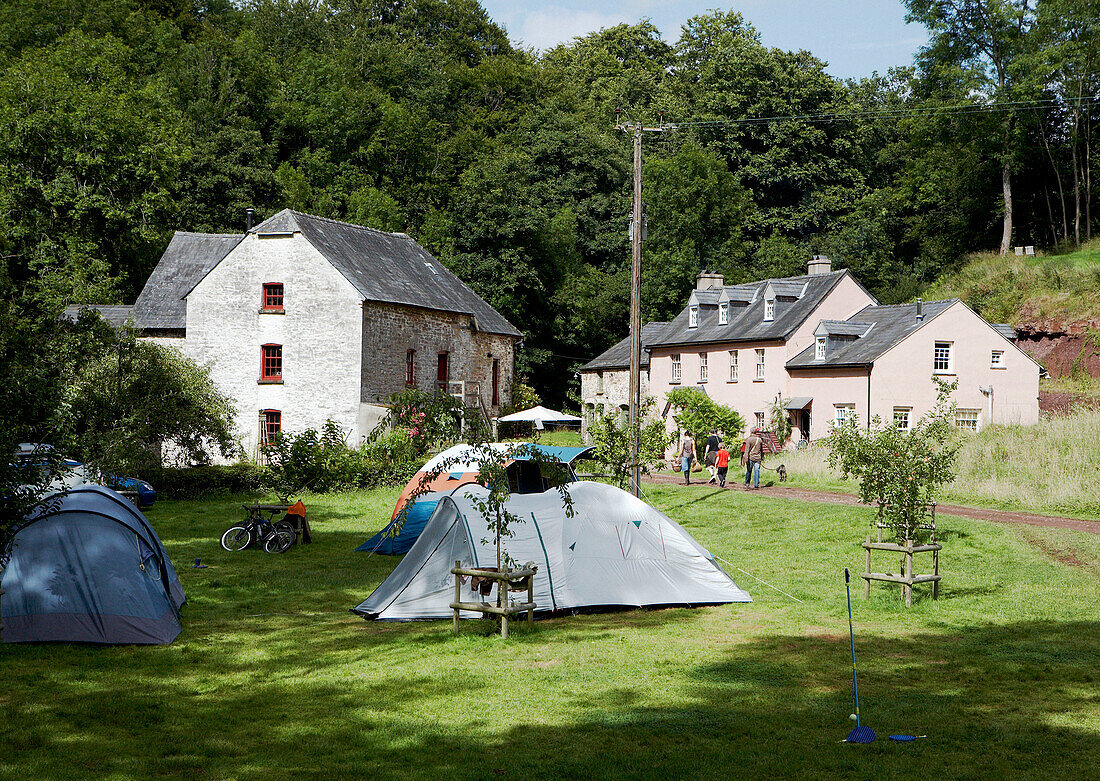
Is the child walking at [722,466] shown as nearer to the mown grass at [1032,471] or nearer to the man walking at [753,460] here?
the man walking at [753,460]

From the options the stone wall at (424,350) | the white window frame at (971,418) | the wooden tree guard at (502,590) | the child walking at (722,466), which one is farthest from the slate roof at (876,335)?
the wooden tree guard at (502,590)

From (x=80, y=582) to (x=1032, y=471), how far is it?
21.9 meters

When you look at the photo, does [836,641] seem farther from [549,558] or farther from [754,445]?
[754,445]

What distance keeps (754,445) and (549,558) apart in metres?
16.0

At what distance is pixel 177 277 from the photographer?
134ft

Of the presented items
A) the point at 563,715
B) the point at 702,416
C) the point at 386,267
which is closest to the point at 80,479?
the point at 563,715

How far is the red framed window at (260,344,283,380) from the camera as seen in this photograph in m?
35.6

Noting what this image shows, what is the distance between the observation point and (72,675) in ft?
33.9

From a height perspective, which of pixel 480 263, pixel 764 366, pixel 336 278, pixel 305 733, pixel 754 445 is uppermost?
pixel 480 263

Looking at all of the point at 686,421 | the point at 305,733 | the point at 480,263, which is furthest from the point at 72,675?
the point at 480,263

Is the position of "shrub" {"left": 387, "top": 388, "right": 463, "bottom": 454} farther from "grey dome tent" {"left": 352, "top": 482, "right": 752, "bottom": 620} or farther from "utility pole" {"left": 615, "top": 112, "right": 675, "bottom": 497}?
"grey dome tent" {"left": 352, "top": 482, "right": 752, "bottom": 620}

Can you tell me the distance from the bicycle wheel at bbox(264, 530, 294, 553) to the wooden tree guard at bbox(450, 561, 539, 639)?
25.3 ft

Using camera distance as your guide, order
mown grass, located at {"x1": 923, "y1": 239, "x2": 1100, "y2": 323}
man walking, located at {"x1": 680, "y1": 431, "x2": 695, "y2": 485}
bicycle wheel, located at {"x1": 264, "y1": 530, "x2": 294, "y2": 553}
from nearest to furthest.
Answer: bicycle wheel, located at {"x1": 264, "y1": 530, "x2": 294, "y2": 553} < man walking, located at {"x1": 680, "y1": 431, "x2": 695, "y2": 485} < mown grass, located at {"x1": 923, "y1": 239, "x2": 1100, "y2": 323}

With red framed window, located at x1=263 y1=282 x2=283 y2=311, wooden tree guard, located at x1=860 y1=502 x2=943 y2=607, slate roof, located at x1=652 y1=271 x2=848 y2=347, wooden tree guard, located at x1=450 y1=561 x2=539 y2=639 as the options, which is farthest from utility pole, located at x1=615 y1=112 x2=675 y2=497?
slate roof, located at x1=652 y1=271 x2=848 y2=347
